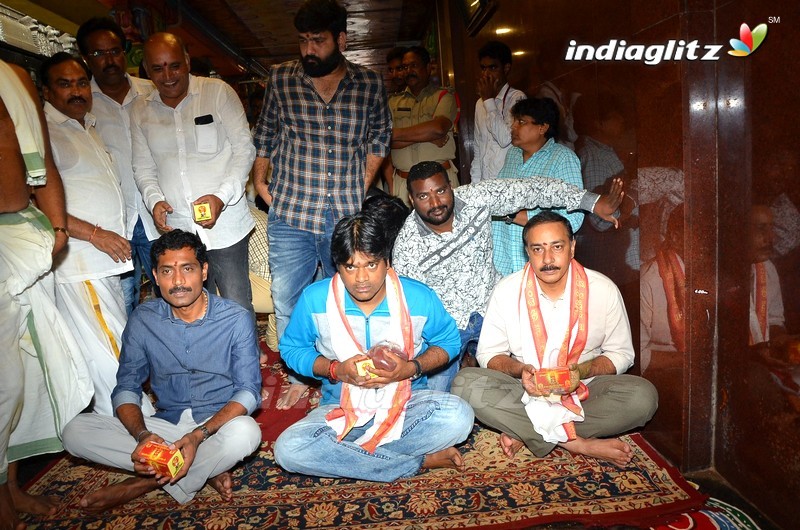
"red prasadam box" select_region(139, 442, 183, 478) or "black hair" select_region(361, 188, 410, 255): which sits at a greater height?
"black hair" select_region(361, 188, 410, 255)

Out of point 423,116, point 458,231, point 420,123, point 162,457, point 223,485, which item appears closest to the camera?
point 162,457

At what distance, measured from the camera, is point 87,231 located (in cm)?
312

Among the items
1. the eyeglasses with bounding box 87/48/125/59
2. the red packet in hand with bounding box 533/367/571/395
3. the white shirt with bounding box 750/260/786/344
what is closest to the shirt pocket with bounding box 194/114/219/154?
the eyeglasses with bounding box 87/48/125/59

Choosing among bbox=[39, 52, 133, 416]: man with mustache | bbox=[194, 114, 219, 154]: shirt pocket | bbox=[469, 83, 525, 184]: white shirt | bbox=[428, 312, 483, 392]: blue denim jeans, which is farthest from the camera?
bbox=[469, 83, 525, 184]: white shirt

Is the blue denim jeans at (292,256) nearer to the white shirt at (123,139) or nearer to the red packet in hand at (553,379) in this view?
the white shirt at (123,139)

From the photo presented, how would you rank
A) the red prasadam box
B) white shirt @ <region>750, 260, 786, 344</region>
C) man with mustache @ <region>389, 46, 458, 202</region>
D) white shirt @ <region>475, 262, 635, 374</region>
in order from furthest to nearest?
man with mustache @ <region>389, 46, 458, 202</region> → white shirt @ <region>475, 262, 635, 374</region> → the red prasadam box → white shirt @ <region>750, 260, 786, 344</region>

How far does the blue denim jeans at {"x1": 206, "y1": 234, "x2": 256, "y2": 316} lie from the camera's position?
3529 millimetres

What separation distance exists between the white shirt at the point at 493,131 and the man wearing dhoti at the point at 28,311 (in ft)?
9.41

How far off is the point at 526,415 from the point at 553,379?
1.07 feet

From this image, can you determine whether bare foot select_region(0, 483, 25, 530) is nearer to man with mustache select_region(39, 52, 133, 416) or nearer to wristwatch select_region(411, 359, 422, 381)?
man with mustache select_region(39, 52, 133, 416)

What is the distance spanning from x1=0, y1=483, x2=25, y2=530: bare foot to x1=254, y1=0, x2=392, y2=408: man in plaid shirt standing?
5.37 feet

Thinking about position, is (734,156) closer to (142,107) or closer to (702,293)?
(702,293)

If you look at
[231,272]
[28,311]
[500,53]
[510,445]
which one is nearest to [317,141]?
[231,272]

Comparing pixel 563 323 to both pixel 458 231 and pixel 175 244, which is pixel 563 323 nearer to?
pixel 458 231
